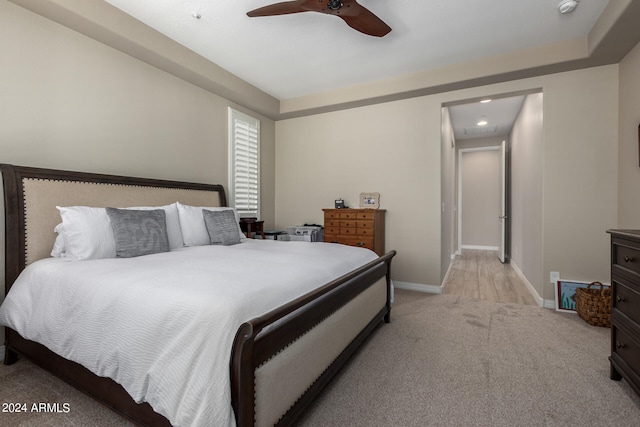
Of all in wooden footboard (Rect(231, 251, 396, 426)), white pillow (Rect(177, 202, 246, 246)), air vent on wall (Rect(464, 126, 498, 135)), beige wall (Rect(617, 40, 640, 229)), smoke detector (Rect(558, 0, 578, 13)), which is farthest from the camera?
air vent on wall (Rect(464, 126, 498, 135))

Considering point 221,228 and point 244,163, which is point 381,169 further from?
point 221,228

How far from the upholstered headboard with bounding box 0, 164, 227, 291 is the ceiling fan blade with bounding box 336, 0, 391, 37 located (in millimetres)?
2390

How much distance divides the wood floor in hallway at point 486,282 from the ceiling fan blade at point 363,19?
320cm

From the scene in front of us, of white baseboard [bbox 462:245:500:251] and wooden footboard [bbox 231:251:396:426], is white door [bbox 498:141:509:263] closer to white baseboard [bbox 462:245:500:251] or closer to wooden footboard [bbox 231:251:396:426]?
white baseboard [bbox 462:245:500:251]

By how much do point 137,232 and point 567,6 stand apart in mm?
3877

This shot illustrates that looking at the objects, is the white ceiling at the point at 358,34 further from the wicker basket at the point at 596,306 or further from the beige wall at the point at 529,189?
the wicker basket at the point at 596,306

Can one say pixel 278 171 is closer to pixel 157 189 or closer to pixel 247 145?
pixel 247 145

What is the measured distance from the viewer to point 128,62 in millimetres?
2941

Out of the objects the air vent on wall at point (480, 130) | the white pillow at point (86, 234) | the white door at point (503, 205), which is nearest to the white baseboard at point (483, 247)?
the white door at point (503, 205)

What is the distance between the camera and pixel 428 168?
13.1 ft

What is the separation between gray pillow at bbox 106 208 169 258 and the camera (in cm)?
220

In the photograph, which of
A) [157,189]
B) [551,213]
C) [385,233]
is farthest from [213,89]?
[551,213]

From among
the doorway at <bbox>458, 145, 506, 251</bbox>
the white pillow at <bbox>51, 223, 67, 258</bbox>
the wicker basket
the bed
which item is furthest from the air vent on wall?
the white pillow at <bbox>51, 223, 67, 258</bbox>

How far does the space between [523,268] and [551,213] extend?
5.38ft
